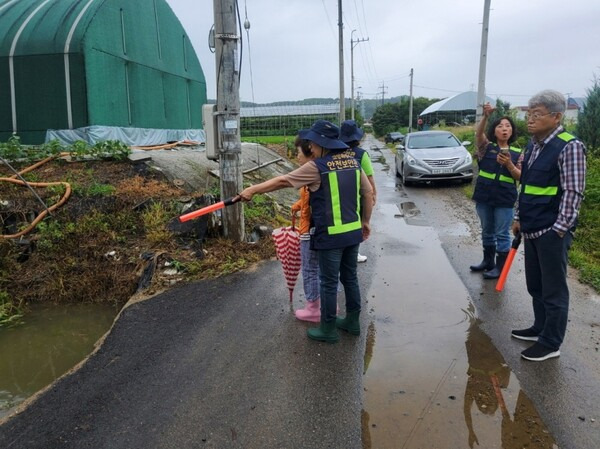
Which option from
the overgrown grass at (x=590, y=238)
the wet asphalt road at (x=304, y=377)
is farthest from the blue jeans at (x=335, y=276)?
the overgrown grass at (x=590, y=238)

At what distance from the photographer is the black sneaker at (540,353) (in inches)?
145

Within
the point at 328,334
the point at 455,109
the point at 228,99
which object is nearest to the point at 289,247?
the point at 328,334

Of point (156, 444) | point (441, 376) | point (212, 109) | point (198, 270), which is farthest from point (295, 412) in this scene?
point (212, 109)

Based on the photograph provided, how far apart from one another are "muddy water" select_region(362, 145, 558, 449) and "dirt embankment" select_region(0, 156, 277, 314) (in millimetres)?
2475

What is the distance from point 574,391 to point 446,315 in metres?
1.51

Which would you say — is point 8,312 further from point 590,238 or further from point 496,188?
point 590,238

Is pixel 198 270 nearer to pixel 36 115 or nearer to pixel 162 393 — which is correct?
pixel 162 393

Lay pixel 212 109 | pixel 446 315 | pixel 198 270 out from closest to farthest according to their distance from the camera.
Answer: pixel 446 315 → pixel 198 270 → pixel 212 109

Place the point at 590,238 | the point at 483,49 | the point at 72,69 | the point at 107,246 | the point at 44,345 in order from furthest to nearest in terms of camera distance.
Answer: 1. the point at 483,49
2. the point at 72,69
3. the point at 590,238
4. the point at 107,246
5. the point at 44,345

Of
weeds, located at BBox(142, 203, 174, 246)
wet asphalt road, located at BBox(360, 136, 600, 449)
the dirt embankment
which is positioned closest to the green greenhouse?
the dirt embankment

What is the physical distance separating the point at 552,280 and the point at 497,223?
2.13 meters

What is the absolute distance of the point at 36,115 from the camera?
13883 millimetres

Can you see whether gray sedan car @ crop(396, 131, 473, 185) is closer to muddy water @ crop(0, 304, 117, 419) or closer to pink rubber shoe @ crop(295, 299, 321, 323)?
pink rubber shoe @ crop(295, 299, 321, 323)

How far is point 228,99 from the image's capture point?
6.61m
